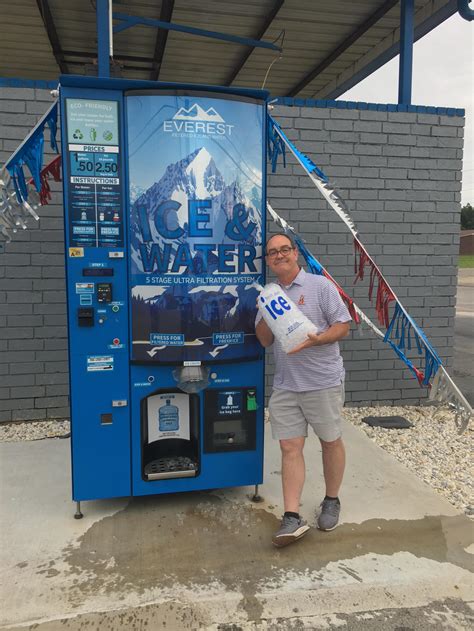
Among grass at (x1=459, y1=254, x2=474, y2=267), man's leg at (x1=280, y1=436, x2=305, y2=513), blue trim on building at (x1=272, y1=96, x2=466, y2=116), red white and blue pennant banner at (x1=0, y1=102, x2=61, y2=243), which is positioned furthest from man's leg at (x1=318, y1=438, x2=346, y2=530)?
grass at (x1=459, y1=254, x2=474, y2=267)

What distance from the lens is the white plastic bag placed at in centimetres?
261

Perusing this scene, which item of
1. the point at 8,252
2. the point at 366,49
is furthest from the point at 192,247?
the point at 366,49

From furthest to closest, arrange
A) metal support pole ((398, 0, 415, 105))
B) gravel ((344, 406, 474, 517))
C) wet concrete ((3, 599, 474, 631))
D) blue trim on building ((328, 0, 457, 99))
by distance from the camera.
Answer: blue trim on building ((328, 0, 457, 99))
metal support pole ((398, 0, 415, 105))
gravel ((344, 406, 474, 517))
wet concrete ((3, 599, 474, 631))

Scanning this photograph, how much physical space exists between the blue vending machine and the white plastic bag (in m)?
0.30

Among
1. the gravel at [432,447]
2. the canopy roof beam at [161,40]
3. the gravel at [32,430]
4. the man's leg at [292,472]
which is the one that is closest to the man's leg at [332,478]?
the man's leg at [292,472]

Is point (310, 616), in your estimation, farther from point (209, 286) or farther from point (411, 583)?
point (209, 286)

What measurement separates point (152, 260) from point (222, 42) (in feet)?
16.4

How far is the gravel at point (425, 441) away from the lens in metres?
3.67

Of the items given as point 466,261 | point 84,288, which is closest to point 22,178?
point 84,288

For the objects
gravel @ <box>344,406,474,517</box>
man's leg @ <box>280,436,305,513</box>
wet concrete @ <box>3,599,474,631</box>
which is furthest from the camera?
gravel @ <box>344,406,474,517</box>

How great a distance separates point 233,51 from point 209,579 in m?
6.67

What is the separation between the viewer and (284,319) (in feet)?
8.63

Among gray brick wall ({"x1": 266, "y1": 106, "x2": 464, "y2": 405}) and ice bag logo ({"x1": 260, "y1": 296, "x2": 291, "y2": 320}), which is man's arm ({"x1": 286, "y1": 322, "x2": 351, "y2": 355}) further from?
gray brick wall ({"x1": 266, "y1": 106, "x2": 464, "y2": 405})

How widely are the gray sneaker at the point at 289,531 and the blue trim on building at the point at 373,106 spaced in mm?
3746
